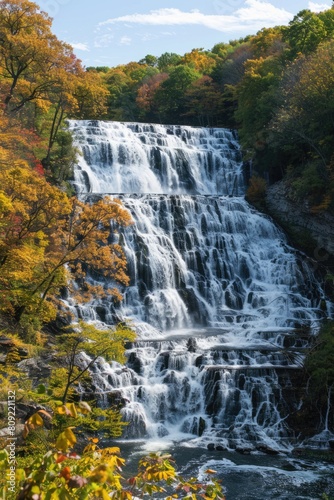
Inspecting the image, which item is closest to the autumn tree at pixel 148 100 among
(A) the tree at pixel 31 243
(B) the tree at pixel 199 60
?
(B) the tree at pixel 199 60

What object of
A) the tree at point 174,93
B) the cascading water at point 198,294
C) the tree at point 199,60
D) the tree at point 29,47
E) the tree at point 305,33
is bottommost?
the cascading water at point 198,294

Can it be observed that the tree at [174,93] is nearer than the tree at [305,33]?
No

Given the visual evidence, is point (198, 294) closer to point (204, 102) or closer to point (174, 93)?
point (204, 102)

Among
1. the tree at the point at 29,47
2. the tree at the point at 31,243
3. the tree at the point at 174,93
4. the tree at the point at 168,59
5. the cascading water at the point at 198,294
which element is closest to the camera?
the tree at the point at 31,243

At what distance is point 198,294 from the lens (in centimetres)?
2434

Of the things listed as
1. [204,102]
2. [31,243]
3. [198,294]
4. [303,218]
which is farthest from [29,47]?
[204,102]

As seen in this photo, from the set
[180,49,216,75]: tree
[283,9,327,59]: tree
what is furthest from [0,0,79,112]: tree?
[180,49,216,75]: tree

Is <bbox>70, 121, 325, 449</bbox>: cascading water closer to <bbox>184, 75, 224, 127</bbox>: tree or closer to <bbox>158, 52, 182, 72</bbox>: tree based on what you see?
<bbox>184, 75, 224, 127</bbox>: tree

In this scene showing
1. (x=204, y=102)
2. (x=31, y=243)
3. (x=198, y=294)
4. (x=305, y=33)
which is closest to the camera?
(x=31, y=243)

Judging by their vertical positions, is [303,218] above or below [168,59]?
below

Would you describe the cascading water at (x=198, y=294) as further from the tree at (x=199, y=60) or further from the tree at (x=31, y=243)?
the tree at (x=199, y=60)

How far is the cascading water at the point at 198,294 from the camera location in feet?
53.2

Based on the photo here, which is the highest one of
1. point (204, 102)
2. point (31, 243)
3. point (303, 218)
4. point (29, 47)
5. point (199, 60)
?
point (199, 60)

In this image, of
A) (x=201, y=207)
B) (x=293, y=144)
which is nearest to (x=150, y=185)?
(x=201, y=207)
